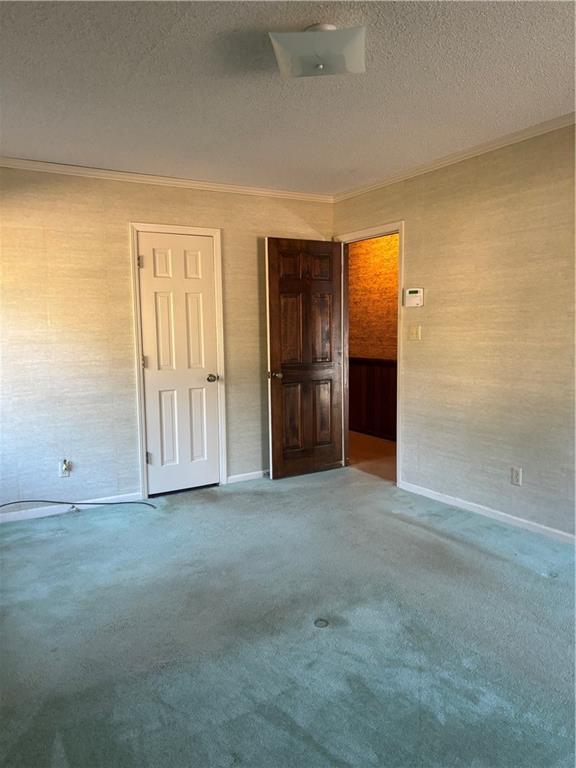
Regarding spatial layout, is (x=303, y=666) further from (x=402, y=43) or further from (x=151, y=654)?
(x=402, y=43)

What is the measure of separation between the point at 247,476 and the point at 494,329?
8.02 ft

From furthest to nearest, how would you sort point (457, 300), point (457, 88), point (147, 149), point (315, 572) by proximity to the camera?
point (457, 300) → point (147, 149) → point (315, 572) → point (457, 88)

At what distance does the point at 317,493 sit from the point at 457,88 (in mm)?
2970

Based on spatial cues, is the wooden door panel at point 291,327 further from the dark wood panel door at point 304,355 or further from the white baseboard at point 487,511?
the white baseboard at point 487,511

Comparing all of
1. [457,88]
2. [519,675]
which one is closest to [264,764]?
[519,675]

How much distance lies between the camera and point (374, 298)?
648 centimetres

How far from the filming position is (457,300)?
376 centimetres

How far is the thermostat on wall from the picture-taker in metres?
4.04

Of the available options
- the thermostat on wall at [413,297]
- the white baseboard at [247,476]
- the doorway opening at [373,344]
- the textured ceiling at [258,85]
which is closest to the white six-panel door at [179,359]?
the white baseboard at [247,476]

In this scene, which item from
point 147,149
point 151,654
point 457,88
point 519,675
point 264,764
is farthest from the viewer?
point 147,149

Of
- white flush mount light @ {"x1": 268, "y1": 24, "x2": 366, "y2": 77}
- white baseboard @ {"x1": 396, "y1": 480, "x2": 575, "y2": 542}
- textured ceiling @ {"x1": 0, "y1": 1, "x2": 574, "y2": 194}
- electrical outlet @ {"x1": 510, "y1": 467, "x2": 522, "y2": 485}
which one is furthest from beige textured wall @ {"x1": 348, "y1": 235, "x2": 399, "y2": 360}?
white flush mount light @ {"x1": 268, "y1": 24, "x2": 366, "y2": 77}

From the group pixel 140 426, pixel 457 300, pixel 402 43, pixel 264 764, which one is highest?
pixel 402 43

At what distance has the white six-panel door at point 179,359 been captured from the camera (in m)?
4.14

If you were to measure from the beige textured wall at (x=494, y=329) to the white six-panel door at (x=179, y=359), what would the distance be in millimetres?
1628
